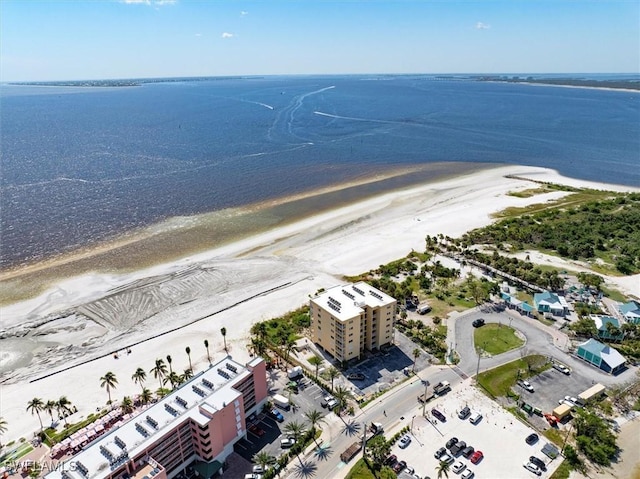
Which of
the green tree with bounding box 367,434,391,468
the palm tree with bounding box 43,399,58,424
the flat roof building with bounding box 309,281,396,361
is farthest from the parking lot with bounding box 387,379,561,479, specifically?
the palm tree with bounding box 43,399,58,424

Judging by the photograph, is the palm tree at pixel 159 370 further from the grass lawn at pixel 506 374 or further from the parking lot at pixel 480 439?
the grass lawn at pixel 506 374

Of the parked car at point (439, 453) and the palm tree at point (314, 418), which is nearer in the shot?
the parked car at point (439, 453)

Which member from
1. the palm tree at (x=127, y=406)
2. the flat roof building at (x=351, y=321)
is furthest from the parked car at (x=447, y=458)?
the palm tree at (x=127, y=406)

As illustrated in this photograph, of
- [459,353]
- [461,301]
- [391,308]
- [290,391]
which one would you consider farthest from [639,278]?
[290,391]

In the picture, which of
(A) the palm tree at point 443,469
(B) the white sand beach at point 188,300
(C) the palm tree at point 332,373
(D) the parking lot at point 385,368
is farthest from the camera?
(B) the white sand beach at point 188,300

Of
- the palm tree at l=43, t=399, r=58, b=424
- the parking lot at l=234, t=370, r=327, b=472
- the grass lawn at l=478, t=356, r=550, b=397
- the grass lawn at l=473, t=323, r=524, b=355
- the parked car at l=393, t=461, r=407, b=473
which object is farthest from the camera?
the grass lawn at l=473, t=323, r=524, b=355

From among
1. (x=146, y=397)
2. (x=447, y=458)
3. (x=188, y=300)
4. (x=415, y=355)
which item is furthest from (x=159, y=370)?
(x=447, y=458)

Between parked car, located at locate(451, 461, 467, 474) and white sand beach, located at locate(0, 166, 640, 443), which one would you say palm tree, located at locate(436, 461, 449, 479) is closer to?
parked car, located at locate(451, 461, 467, 474)
